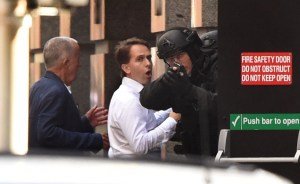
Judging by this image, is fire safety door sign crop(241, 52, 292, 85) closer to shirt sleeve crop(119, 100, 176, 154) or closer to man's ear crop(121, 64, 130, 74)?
shirt sleeve crop(119, 100, 176, 154)

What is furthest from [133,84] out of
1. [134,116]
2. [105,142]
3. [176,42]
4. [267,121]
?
[267,121]

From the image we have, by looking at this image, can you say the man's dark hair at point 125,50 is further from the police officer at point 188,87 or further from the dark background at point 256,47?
the dark background at point 256,47

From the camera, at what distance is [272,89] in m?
7.02

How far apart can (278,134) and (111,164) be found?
16.2ft

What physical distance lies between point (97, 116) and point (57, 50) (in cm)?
57

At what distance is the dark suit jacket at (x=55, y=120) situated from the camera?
23.0 feet

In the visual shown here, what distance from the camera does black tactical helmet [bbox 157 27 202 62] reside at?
7207 millimetres

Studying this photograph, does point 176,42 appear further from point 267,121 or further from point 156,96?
point 267,121

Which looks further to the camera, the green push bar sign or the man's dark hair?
the man's dark hair

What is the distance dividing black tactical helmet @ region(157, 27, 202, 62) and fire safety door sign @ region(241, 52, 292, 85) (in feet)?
1.28

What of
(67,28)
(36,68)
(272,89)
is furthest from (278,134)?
(36,68)

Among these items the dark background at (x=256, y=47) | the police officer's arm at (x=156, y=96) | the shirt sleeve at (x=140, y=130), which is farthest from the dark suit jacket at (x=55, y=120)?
the dark background at (x=256, y=47)

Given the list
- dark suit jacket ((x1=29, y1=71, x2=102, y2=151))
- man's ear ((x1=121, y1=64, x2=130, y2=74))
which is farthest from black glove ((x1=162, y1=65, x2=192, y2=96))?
dark suit jacket ((x1=29, y1=71, x2=102, y2=151))

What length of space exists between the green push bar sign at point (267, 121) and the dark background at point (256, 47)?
30 millimetres
